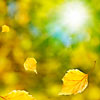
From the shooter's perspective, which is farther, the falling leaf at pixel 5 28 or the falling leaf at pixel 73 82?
the falling leaf at pixel 5 28

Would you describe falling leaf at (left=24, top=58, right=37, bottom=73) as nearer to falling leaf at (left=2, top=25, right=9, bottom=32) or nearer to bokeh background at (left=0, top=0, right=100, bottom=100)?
bokeh background at (left=0, top=0, right=100, bottom=100)

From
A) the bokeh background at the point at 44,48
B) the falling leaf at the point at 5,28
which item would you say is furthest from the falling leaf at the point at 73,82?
the falling leaf at the point at 5,28

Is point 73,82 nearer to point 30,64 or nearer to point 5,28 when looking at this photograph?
point 30,64

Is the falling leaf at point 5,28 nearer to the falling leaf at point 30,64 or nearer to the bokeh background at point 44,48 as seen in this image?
the bokeh background at point 44,48

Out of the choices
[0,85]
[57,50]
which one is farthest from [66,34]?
[0,85]

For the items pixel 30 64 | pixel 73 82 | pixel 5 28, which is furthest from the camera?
pixel 5 28

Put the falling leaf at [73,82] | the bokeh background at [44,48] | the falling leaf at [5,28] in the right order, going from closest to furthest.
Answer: the falling leaf at [73,82] < the bokeh background at [44,48] < the falling leaf at [5,28]

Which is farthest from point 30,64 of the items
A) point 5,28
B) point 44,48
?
point 5,28
